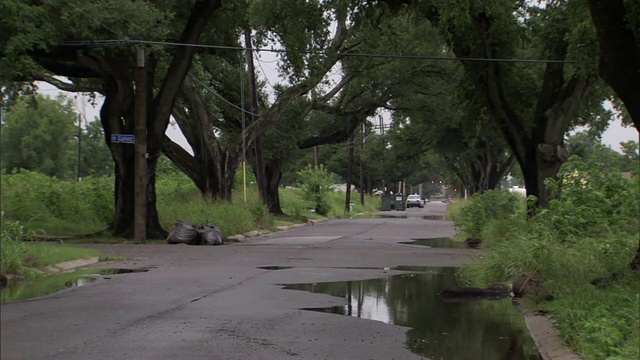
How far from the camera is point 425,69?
117ft

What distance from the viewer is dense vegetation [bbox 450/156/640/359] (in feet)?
23.9

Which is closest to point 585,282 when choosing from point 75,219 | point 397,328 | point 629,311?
point 629,311

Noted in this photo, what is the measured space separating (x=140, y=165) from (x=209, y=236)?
324 centimetres

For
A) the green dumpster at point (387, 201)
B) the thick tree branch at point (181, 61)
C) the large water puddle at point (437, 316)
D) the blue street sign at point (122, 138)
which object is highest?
the thick tree branch at point (181, 61)

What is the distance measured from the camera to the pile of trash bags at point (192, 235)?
817 inches

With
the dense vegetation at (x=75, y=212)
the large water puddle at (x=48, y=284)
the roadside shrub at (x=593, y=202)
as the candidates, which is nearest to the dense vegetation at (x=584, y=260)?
the roadside shrub at (x=593, y=202)

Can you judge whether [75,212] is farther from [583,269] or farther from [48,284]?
[583,269]

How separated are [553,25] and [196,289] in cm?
1217

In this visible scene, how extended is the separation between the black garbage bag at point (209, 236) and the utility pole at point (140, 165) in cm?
183

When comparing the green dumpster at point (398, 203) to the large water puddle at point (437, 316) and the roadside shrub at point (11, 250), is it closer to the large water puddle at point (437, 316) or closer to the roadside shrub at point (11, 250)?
the large water puddle at point (437, 316)

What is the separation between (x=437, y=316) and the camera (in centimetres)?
938

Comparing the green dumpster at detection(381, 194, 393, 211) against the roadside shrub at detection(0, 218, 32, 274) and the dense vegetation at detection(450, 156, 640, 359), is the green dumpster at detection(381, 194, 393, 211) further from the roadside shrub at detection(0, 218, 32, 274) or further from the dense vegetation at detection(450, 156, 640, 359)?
the roadside shrub at detection(0, 218, 32, 274)

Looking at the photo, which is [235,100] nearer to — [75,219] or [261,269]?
[75,219]

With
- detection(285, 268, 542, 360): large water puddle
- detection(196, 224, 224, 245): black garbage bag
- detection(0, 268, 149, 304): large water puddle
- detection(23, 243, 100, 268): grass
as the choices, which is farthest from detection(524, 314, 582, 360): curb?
detection(196, 224, 224, 245): black garbage bag
